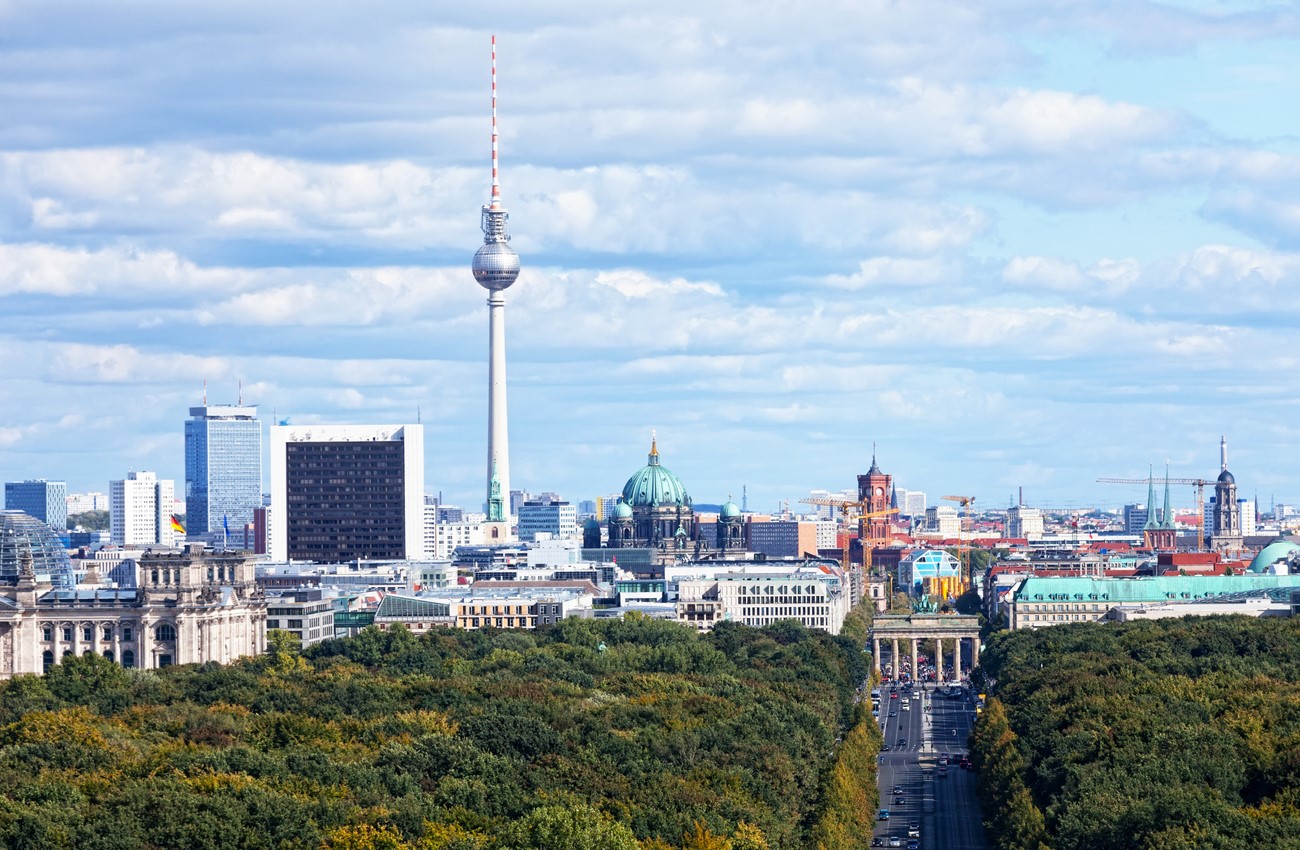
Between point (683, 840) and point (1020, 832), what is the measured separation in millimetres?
20726

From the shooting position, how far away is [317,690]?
174 meters

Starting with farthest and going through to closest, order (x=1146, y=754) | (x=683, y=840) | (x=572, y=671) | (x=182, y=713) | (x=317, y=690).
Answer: (x=572, y=671) < (x=317, y=690) < (x=182, y=713) < (x=1146, y=754) < (x=683, y=840)

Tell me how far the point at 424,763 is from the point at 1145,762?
32.0m

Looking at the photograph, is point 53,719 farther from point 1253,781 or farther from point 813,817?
point 1253,781

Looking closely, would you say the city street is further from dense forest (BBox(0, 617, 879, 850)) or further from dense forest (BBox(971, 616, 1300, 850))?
dense forest (BBox(0, 617, 879, 850))

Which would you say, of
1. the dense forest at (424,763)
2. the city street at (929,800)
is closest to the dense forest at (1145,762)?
the city street at (929,800)

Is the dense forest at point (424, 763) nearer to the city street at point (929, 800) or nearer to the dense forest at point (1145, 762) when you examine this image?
the city street at point (929, 800)

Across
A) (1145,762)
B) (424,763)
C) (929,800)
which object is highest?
(424,763)

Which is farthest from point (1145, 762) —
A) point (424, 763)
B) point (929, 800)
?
point (929, 800)

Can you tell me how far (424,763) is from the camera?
129000 millimetres

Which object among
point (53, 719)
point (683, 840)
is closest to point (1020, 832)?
point (683, 840)

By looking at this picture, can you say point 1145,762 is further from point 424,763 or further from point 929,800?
point 929,800

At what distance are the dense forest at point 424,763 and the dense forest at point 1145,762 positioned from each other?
835cm

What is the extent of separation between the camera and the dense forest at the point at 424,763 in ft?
354
